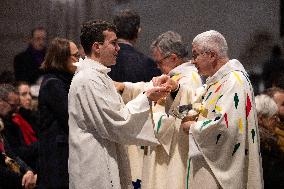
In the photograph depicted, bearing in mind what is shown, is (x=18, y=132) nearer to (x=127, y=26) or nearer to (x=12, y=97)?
(x=12, y=97)

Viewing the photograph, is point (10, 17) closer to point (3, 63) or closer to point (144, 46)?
point (3, 63)

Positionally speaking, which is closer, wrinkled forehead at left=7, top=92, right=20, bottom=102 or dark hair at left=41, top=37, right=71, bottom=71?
dark hair at left=41, top=37, right=71, bottom=71

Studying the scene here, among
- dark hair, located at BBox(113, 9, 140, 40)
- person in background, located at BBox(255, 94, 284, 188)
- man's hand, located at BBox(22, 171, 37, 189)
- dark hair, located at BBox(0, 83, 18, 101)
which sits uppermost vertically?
dark hair, located at BBox(113, 9, 140, 40)

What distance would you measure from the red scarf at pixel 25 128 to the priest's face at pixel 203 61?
2304 millimetres

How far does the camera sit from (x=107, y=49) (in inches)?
217

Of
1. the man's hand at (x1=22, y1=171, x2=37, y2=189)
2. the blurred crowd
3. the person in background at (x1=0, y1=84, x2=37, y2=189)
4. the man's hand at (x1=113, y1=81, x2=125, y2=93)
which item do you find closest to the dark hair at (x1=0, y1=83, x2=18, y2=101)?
the blurred crowd

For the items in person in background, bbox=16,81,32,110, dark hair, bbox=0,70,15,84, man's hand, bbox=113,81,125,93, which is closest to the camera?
man's hand, bbox=113,81,125,93

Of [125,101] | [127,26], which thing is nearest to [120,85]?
[125,101]

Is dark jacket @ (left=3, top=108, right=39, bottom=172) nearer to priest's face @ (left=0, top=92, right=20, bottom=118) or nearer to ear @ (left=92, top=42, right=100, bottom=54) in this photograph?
priest's face @ (left=0, top=92, right=20, bottom=118)

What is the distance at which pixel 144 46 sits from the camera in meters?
8.44

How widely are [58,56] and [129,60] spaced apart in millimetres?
615

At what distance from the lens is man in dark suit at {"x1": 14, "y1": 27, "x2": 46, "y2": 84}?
8.61 metres

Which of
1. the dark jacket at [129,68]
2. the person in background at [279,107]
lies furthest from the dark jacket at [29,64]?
the person in background at [279,107]

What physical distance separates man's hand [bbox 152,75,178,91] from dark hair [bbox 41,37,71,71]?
0.89 m
